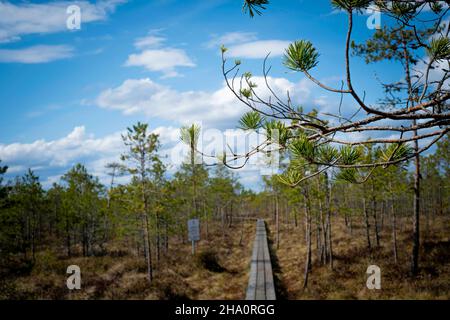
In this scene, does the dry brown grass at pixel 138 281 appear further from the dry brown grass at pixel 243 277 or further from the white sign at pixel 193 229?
the white sign at pixel 193 229

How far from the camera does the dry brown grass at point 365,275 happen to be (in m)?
12.0

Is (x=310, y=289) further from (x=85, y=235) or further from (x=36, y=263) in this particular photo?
(x=85, y=235)

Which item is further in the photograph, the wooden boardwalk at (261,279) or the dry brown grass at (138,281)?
the dry brown grass at (138,281)

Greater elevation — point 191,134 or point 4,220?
point 191,134

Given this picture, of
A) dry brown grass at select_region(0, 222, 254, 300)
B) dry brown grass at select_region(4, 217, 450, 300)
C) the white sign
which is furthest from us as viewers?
the white sign

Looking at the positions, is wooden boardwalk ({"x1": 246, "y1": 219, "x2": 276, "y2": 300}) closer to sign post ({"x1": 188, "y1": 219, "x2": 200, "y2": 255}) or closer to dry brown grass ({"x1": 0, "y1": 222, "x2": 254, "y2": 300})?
dry brown grass ({"x1": 0, "y1": 222, "x2": 254, "y2": 300})

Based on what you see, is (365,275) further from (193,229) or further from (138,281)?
(138,281)

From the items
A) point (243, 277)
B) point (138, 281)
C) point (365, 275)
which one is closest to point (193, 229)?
point (243, 277)

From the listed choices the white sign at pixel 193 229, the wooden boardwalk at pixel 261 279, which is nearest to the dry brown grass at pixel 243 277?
the wooden boardwalk at pixel 261 279

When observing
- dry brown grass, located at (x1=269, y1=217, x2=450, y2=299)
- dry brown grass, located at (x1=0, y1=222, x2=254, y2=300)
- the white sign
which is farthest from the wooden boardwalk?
the white sign

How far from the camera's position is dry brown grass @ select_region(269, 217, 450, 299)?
1201 cm

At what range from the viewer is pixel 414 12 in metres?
2.40
